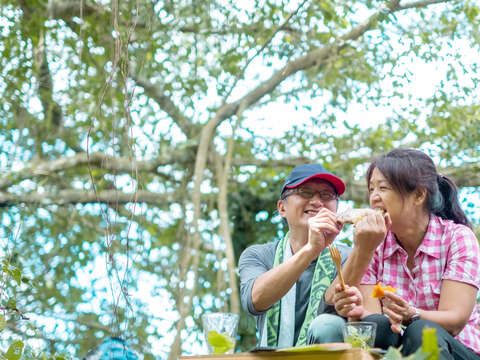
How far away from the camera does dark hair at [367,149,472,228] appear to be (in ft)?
7.50

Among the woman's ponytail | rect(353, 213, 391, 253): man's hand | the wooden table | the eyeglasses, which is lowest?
the wooden table

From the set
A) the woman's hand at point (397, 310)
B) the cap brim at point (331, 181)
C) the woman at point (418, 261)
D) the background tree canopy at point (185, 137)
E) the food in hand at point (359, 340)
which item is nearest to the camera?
the food in hand at point (359, 340)

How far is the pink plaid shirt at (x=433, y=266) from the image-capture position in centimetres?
211

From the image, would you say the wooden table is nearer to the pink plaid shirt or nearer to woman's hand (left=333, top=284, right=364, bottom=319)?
woman's hand (left=333, top=284, right=364, bottom=319)

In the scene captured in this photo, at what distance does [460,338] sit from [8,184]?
4.37 meters

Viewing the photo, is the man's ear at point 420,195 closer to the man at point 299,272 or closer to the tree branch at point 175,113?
the man at point 299,272

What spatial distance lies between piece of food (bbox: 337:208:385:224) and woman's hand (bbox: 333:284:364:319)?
0.22m

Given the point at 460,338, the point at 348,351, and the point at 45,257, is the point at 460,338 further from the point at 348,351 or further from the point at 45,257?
the point at 45,257

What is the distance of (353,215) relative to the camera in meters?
2.15

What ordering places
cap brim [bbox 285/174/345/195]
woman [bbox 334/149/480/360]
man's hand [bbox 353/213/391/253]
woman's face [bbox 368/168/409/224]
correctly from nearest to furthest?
1. woman [bbox 334/149/480/360]
2. man's hand [bbox 353/213/391/253]
3. woman's face [bbox 368/168/409/224]
4. cap brim [bbox 285/174/345/195]

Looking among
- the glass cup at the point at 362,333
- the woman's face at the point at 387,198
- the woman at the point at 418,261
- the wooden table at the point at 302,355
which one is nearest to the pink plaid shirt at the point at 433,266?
the woman at the point at 418,261

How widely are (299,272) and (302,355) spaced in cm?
70

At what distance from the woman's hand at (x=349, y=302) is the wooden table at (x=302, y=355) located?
0.43 meters

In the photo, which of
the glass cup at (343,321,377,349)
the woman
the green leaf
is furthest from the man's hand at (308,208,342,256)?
the green leaf
